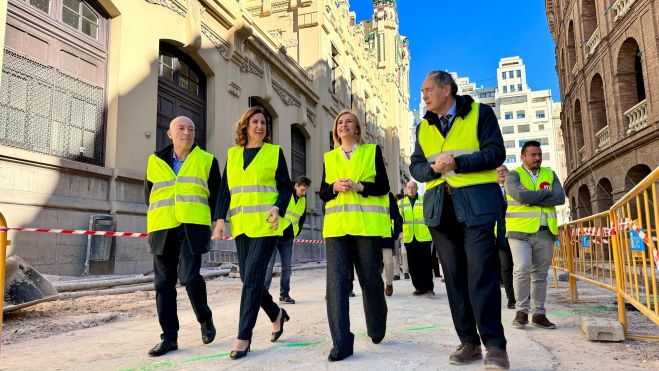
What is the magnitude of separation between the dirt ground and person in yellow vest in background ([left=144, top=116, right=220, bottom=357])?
0.33 m

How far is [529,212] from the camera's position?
491 centimetres

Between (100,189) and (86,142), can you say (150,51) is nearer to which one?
(86,142)

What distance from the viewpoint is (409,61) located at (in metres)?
60.2

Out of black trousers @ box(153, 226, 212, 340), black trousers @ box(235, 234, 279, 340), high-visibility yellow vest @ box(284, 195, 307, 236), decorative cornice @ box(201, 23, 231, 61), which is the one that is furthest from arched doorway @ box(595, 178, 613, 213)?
black trousers @ box(153, 226, 212, 340)

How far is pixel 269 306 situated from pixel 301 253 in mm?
15214

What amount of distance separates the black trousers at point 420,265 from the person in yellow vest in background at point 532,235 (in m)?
2.54

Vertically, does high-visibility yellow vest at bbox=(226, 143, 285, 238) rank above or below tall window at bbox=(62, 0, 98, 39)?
below

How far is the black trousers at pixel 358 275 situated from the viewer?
3570mm

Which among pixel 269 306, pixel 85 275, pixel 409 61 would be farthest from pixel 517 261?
pixel 409 61

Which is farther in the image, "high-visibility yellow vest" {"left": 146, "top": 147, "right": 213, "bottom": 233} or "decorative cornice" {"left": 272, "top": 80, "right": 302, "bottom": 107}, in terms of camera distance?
"decorative cornice" {"left": 272, "top": 80, "right": 302, "bottom": 107}

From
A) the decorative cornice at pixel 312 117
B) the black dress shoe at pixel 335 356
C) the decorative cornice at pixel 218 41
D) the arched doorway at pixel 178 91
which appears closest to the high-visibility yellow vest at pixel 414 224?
the black dress shoe at pixel 335 356

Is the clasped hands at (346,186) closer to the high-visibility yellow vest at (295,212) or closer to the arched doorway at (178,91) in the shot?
the high-visibility yellow vest at (295,212)

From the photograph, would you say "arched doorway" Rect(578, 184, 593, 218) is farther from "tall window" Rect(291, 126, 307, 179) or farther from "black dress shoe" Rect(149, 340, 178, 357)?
"black dress shoe" Rect(149, 340, 178, 357)

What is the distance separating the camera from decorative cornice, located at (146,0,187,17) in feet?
39.7
